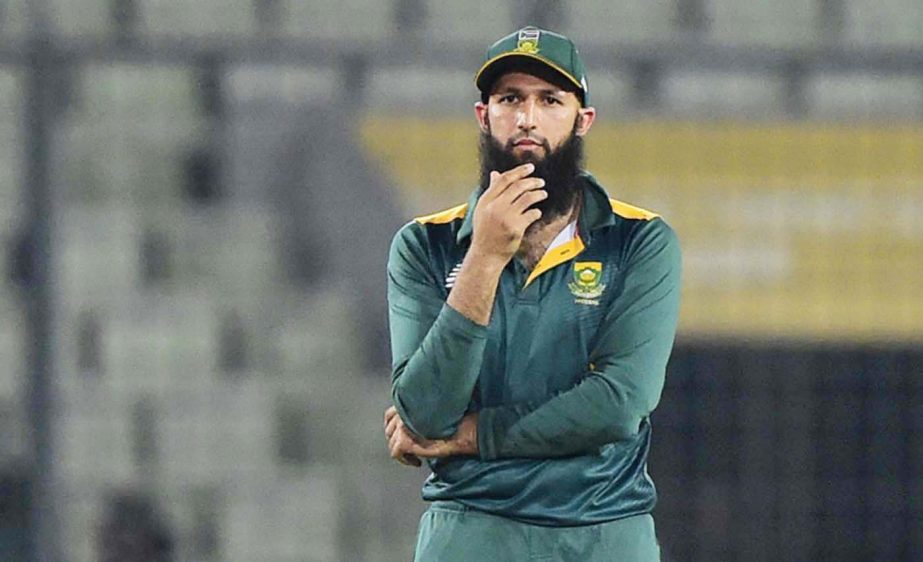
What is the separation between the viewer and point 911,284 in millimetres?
8047

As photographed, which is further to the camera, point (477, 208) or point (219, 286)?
point (219, 286)

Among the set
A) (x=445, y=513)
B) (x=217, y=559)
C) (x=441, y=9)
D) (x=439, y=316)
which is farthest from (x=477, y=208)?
(x=441, y=9)

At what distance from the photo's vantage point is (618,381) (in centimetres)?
327

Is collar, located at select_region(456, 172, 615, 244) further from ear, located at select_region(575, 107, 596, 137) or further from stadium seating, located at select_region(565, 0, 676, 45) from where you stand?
stadium seating, located at select_region(565, 0, 676, 45)

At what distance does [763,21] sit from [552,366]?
5.46 meters

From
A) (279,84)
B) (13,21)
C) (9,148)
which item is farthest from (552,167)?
(9,148)

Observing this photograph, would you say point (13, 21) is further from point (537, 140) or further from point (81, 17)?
point (537, 140)

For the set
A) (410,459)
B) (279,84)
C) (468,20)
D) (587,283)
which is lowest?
(410,459)

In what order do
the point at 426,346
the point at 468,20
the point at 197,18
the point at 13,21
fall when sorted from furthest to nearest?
the point at 468,20, the point at 197,18, the point at 13,21, the point at 426,346

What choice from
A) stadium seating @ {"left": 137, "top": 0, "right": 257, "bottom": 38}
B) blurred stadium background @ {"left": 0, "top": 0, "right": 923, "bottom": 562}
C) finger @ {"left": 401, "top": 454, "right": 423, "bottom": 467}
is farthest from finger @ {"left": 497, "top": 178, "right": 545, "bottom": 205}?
stadium seating @ {"left": 137, "top": 0, "right": 257, "bottom": 38}

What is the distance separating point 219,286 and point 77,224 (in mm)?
610

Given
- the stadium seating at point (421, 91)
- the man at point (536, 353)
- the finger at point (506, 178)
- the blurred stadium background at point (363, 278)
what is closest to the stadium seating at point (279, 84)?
the blurred stadium background at point (363, 278)

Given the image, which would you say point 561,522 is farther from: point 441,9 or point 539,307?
point 441,9

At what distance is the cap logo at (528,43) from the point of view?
325cm
